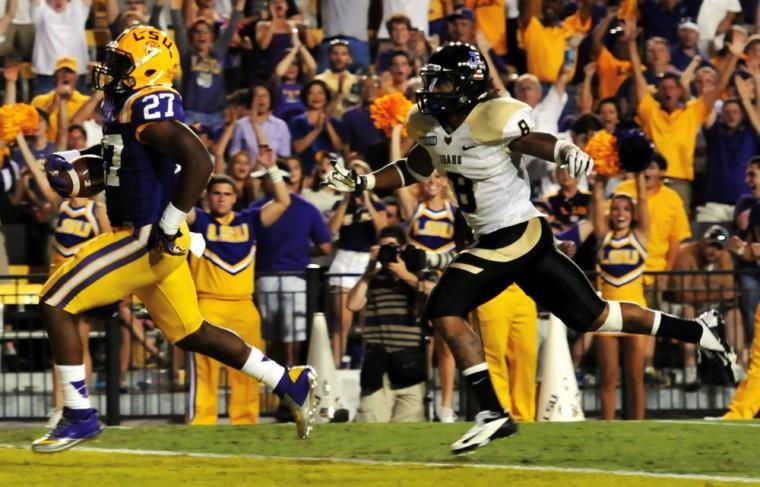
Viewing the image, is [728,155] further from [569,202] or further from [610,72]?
[569,202]

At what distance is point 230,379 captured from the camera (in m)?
11.6

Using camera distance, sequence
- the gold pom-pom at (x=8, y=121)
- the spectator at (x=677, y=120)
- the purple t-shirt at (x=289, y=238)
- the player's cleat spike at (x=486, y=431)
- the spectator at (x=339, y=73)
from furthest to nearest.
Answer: the spectator at (x=339, y=73), the spectator at (x=677, y=120), the gold pom-pom at (x=8, y=121), the purple t-shirt at (x=289, y=238), the player's cleat spike at (x=486, y=431)

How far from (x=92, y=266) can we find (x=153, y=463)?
0.93 m

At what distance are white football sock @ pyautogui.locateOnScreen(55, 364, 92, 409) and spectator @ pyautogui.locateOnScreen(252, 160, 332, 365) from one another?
3.89 metres

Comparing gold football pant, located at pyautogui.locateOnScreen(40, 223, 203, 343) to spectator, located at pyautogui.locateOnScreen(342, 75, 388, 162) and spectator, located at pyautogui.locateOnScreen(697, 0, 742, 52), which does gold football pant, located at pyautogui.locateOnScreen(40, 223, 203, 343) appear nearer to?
spectator, located at pyautogui.locateOnScreen(342, 75, 388, 162)

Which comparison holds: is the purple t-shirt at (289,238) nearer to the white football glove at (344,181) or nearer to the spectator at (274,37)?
the spectator at (274,37)

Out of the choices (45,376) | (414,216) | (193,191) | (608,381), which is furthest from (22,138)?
(193,191)

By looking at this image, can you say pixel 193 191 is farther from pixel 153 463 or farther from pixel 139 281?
pixel 153 463

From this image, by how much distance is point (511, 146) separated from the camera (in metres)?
7.91

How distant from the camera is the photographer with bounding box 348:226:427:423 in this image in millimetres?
10945

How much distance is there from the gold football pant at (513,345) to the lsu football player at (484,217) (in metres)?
3.01

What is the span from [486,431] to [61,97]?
677 centimetres

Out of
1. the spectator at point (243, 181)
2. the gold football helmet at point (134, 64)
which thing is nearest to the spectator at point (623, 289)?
the spectator at point (243, 181)

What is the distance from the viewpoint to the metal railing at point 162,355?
11.8m
